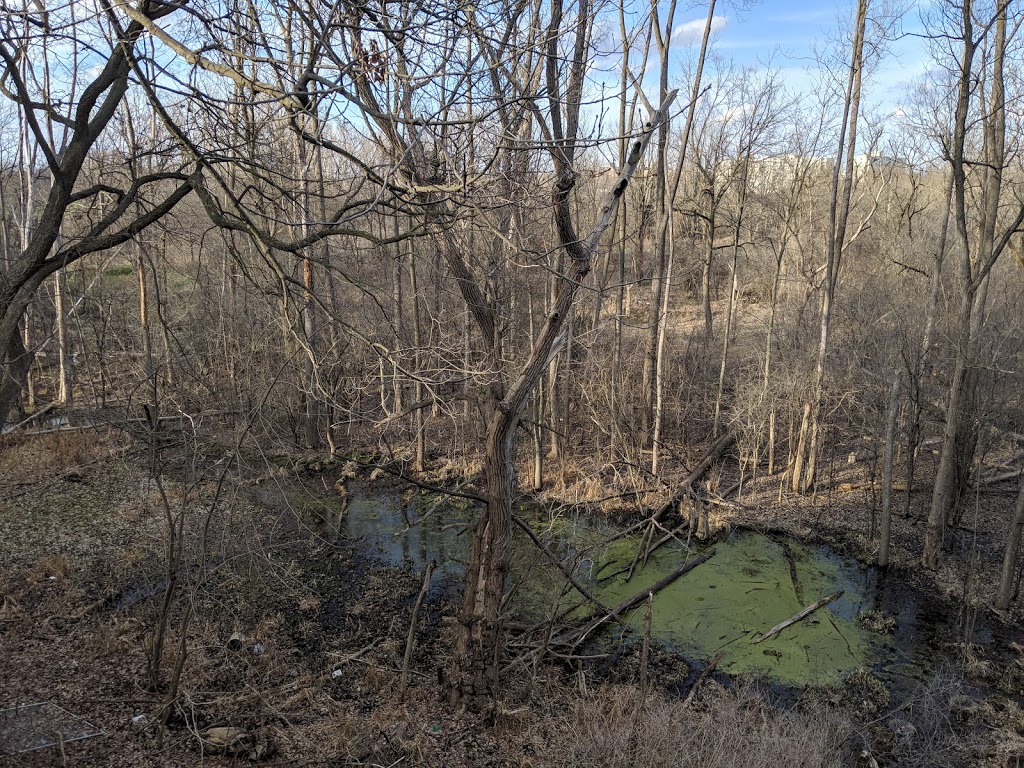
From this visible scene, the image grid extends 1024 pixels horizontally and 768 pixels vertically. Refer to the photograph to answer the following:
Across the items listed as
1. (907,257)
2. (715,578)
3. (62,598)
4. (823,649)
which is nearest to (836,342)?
(907,257)

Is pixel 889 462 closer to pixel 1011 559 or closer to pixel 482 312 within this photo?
pixel 1011 559

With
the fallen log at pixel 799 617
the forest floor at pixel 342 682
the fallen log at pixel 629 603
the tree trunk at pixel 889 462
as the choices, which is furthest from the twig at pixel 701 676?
the tree trunk at pixel 889 462

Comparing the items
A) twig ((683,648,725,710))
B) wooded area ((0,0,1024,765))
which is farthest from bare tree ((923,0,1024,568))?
twig ((683,648,725,710))

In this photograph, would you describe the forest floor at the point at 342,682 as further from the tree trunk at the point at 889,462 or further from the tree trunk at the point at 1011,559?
the tree trunk at the point at 889,462

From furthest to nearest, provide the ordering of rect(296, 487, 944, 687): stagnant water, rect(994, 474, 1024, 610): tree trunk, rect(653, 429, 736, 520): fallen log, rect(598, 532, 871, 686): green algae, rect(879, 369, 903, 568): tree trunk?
rect(653, 429, 736, 520): fallen log → rect(879, 369, 903, 568): tree trunk → rect(994, 474, 1024, 610): tree trunk → rect(296, 487, 944, 687): stagnant water → rect(598, 532, 871, 686): green algae

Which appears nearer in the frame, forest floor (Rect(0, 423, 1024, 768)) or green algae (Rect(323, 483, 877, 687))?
forest floor (Rect(0, 423, 1024, 768))

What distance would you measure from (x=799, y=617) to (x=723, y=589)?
51.3 inches

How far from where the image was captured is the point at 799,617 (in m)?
9.66

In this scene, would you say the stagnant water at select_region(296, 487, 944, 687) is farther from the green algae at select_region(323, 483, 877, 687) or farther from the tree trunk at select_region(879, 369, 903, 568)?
the tree trunk at select_region(879, 369, 903, 568)

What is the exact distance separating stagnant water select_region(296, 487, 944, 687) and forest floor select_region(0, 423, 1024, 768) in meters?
0.47

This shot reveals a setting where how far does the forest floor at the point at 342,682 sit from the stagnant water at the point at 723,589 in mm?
471

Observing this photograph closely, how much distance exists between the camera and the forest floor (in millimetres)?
5758

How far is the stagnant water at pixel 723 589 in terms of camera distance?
28.9ft

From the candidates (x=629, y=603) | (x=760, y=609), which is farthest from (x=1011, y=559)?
(x=629, y=603)
